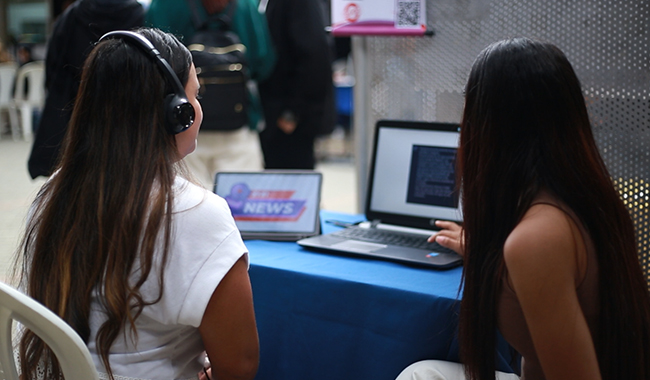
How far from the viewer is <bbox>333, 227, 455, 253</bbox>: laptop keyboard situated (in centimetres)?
163

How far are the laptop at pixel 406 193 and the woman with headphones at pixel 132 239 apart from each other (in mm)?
633

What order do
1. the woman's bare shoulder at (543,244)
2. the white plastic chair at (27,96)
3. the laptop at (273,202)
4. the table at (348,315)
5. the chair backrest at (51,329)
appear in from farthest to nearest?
the white plastic chair at (27,96), the laptop at (273,202), the table at (348,315), the woman's bare shoulder at (543,244), the chair backrest at (51,329)

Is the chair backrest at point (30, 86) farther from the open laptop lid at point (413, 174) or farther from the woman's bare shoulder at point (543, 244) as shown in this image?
the woman's bare shoulder at point (543, 244)

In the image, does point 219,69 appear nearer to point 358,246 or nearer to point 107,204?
point 358,246

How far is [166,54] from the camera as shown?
3.54 feet

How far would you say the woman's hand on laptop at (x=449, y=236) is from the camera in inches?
61.0

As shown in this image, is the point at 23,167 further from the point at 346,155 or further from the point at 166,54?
the point at 346,155

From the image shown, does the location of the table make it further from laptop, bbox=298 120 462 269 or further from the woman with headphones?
the woman with headphones

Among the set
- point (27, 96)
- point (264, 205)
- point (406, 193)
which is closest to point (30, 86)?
point (27, 96)

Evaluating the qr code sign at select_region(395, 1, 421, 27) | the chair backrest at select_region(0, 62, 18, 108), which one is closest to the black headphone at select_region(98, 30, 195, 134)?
the qr code sign at select_region(395, 1, 421, 27)

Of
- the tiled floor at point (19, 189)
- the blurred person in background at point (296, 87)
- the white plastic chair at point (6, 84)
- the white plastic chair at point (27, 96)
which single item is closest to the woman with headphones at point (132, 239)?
the tiled floor at point (19, 189)

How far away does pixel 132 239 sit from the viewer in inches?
38.4

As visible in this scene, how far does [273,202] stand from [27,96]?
4.34 m

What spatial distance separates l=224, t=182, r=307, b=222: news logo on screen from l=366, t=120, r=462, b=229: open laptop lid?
0.22m
